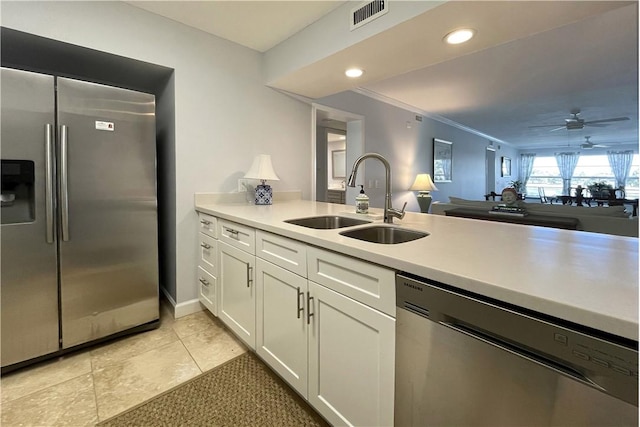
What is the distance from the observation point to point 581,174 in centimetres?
1035

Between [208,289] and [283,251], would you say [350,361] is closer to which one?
[283,251]

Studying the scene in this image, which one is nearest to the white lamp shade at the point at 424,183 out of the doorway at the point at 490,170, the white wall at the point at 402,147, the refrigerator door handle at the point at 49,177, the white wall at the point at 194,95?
the white wall at the point at 402,147

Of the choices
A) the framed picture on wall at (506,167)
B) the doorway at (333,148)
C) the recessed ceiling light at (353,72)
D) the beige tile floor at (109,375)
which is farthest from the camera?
the framed picture on wall at (506,167)

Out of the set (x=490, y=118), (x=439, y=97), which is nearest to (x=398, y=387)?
(x=439, y=97)

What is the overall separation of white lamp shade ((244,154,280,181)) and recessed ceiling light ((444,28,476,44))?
1525mm

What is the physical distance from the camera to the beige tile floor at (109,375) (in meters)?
1.34

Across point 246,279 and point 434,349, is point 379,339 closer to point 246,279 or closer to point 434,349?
point 434,349

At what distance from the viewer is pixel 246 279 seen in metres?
1.67

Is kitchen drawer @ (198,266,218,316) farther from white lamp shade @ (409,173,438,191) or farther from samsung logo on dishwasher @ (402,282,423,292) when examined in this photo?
white lamp shade @ (409,173,438,191)

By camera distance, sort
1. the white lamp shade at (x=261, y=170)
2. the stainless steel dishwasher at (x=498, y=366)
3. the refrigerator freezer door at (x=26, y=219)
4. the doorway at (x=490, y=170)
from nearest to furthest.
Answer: the stainless steel dishwasher at (x=498, y=366)
the refrigerator freezer door at (x=26, y=219)
the white lamp shade at (x=261, y=170)
the doorway at (x=490, y=170)

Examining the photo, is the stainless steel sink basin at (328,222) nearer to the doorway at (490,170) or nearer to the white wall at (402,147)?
the white wall at (402,147)

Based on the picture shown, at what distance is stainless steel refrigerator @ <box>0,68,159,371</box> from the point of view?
1.53 meters

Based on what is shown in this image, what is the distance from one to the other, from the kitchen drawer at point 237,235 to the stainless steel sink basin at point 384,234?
0.59 meters

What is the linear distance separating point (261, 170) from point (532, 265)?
1.99m
